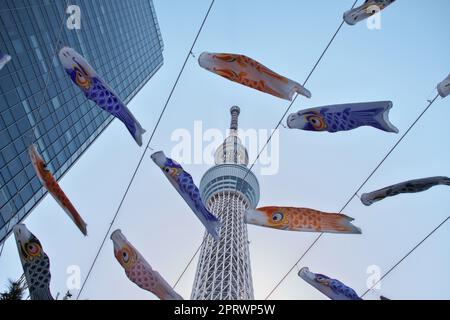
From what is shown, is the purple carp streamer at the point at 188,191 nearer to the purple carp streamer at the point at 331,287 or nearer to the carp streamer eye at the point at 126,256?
the carp streamer eye at the point at 126,256

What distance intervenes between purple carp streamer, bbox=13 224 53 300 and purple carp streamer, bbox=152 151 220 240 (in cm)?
456

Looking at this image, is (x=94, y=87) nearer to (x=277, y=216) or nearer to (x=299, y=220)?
(x=277, y=216)

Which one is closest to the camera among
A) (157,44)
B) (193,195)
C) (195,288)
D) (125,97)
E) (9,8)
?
(193,195)

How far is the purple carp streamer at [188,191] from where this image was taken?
14.9m

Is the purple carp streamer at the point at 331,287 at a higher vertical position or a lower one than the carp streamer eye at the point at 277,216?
lower

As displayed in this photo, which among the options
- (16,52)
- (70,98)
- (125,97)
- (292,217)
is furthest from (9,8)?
(292,217)

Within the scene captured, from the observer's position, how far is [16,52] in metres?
40.8

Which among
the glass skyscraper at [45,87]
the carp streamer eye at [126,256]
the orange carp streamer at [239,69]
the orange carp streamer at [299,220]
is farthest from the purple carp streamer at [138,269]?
the glass skyscraper at [45,87]

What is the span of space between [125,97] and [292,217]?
57389 millimetres

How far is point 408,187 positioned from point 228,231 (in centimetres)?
5907

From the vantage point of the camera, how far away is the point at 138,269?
14.3 m

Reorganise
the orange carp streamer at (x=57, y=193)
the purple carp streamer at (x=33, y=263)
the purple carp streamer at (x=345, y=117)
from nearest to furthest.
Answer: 1. the purple carp streamer at (x=33, y=263)
2. the purple carp streamer at (x=345, y=117)
3. the orange carp streamer at (x=57, y=193)

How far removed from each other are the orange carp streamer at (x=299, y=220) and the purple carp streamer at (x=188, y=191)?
1211mm
